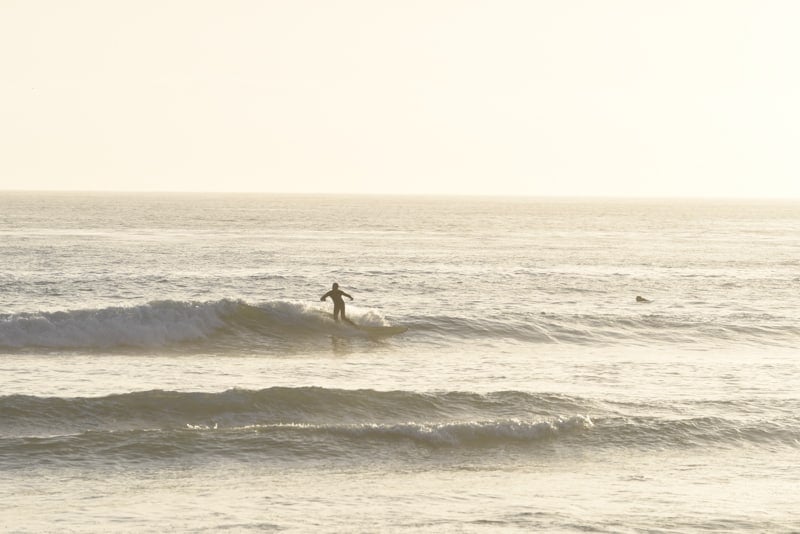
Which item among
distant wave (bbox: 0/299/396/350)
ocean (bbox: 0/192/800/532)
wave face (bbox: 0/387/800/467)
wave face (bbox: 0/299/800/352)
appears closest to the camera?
ocean (bbox: 0/192/800/532)

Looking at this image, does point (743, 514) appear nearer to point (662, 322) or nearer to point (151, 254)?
point (662, 322)

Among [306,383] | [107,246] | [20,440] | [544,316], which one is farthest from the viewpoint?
[107,246]

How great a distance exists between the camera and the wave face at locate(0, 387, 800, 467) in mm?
20125

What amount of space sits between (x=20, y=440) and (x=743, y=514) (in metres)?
12.9

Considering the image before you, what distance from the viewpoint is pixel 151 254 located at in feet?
223

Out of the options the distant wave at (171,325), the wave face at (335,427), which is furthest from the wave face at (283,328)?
the wave face at (335,427)

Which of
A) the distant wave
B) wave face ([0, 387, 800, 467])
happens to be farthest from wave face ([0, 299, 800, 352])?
wave face ([0, 387, 800, 467])

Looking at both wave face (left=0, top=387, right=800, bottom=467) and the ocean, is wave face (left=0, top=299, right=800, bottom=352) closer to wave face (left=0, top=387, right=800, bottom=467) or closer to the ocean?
the ocean

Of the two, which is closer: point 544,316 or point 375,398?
point 375,398

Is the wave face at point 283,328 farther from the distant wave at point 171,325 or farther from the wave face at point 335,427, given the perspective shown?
the wave face at point 335,427

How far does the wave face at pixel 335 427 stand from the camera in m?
20.1

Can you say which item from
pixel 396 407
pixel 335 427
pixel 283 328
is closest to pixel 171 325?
pixel 283 328

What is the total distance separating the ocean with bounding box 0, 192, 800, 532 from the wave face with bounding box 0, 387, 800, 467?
6cm

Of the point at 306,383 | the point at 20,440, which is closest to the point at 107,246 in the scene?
the point at 306,383
